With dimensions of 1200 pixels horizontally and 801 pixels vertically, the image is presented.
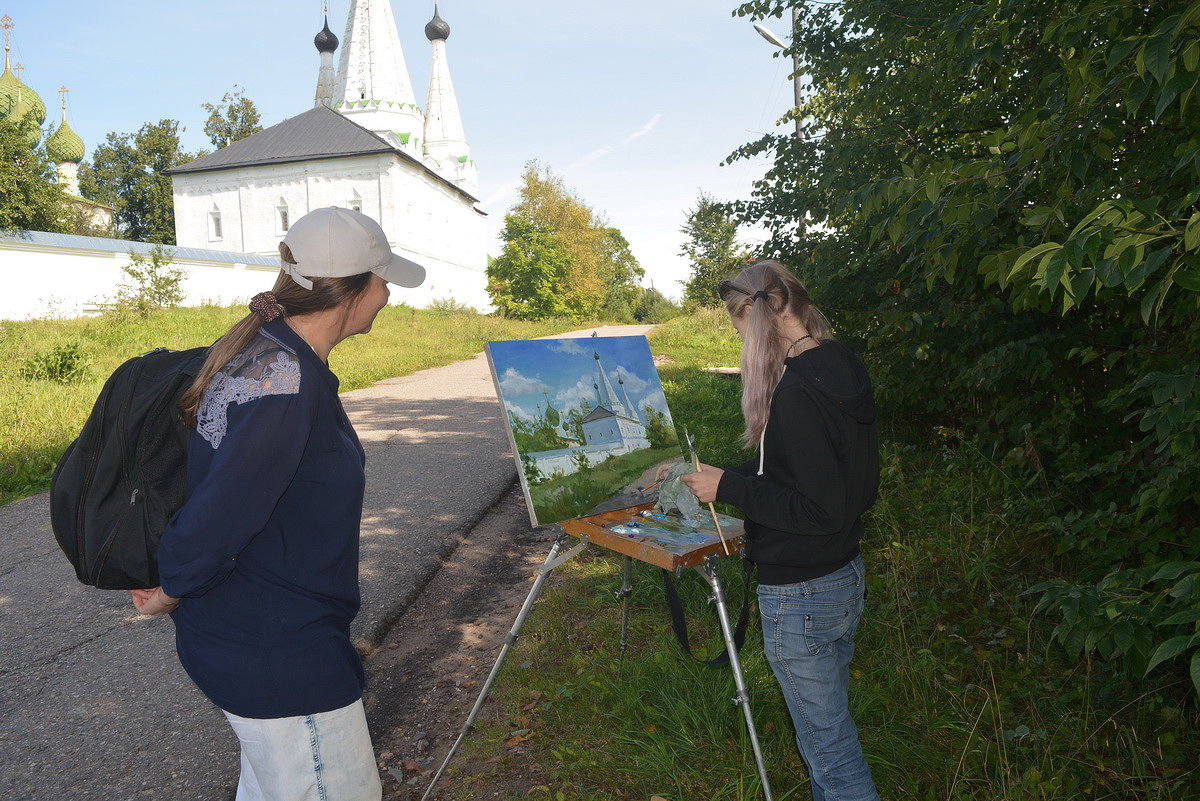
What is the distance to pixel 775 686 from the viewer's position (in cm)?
337

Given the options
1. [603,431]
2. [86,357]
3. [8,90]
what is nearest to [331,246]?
[603,431]

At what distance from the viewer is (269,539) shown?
1657 mm

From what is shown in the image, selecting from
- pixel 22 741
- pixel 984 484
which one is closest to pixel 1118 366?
pixel 984 484

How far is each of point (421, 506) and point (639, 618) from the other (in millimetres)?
3018

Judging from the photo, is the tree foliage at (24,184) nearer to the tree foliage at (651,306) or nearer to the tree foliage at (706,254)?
the tree foliage at (706,254)

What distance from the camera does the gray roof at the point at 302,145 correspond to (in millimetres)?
41062

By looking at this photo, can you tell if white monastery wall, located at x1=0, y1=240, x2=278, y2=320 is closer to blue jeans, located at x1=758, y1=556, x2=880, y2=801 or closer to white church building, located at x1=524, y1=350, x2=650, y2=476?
white church building, located at x1=524, y1=350, x2=650, y2=476

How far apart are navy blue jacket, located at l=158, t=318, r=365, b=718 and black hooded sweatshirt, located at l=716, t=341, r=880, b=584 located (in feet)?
3.59

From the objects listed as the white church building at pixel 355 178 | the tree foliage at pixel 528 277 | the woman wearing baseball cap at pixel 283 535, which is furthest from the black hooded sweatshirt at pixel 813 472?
the white church building at pixel 355 178

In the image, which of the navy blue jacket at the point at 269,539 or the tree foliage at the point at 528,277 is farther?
the tree foliage at the point at 528,277

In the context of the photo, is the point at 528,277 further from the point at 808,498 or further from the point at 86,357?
the point at 808,498

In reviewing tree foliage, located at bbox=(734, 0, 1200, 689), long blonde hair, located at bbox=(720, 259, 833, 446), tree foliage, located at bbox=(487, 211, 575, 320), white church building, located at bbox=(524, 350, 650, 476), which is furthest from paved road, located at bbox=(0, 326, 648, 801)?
tree foliage, located at bbox=(487, 211, 575, 320)

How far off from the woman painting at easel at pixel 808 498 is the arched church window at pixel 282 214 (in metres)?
44.6

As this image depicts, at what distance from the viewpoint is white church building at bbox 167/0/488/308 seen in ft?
135
